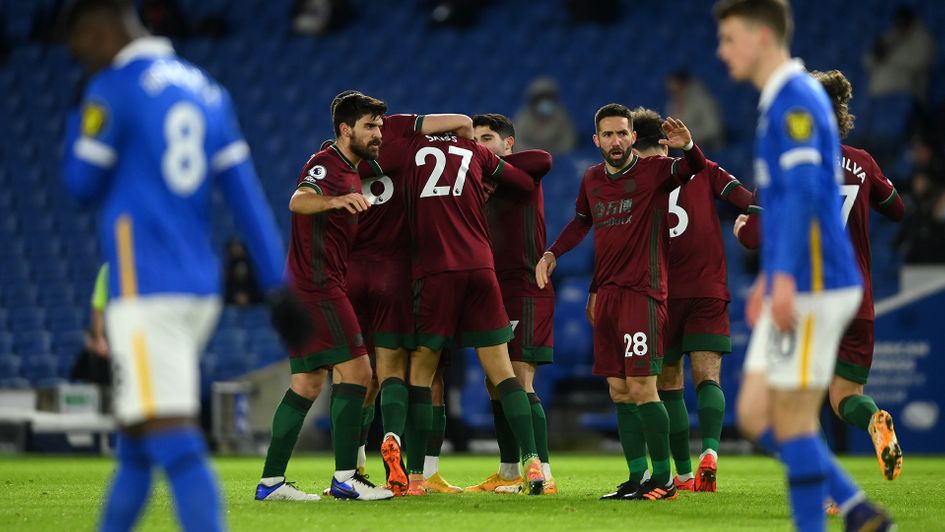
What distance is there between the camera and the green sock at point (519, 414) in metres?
7.12

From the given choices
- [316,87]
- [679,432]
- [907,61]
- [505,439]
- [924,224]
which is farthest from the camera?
[316,87]

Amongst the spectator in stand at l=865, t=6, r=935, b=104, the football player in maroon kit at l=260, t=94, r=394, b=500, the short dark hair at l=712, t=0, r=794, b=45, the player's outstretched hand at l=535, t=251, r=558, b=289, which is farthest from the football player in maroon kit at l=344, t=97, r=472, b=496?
the spectator in stand at l=865, t=6, r=935, b=104

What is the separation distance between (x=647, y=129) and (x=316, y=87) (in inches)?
490

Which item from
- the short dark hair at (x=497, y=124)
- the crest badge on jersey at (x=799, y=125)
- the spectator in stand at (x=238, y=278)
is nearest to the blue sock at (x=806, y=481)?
the crest badge on jersey at (x=799, y=125)

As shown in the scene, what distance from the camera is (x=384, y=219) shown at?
7562 mm

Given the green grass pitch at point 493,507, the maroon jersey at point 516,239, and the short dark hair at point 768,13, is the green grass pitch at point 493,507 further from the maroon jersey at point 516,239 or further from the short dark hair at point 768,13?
the short dark hair at point 768,13

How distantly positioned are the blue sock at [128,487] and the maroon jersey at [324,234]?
9.40 ft

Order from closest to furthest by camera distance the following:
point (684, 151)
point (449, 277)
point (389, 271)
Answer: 1. point (684, 151)
2. point (449, 277)
3. point (389, 271)

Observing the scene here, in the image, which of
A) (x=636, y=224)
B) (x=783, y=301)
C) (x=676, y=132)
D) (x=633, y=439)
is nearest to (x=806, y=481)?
(x=783, y=301)

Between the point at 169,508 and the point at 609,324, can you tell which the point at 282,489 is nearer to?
the point at 169,508

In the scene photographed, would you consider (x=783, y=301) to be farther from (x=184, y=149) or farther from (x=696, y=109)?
(x=696, y=109)

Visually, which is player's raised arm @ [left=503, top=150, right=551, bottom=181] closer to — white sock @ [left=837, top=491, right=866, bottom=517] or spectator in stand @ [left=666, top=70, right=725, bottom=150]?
white sock @ [left=837, top=491, right=866, bottom=517]

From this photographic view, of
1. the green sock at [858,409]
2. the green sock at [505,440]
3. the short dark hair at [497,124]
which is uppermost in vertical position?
the short dark hair at [497,124]

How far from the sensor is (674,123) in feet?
20.7
